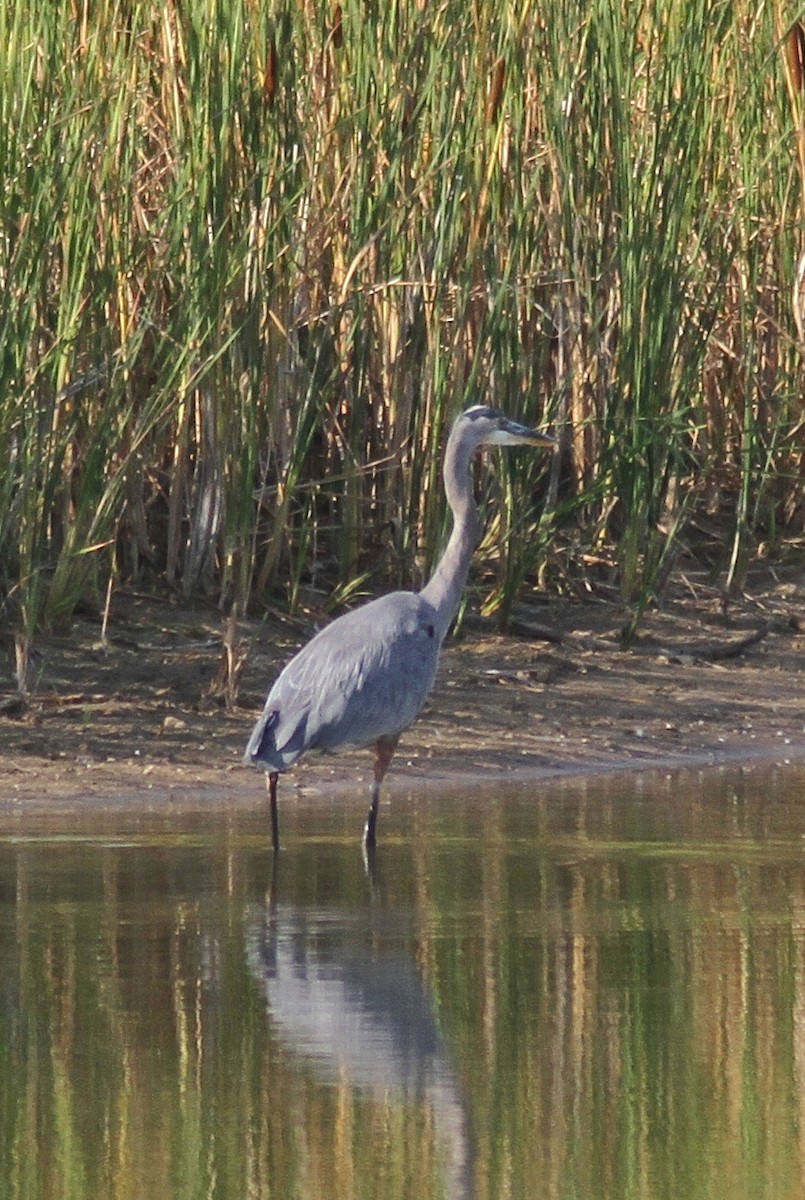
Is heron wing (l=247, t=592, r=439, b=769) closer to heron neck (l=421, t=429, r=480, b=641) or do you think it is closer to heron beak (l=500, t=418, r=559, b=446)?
heron neck (l=421, t=429, r=480, b=641)

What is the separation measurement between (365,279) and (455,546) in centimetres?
166

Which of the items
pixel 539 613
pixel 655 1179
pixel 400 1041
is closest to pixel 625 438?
pixel 539 613

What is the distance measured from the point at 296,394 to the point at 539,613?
142 centimetres

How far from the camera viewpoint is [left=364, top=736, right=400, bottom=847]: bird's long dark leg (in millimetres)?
Answer: 6570

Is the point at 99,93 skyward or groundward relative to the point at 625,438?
skyward

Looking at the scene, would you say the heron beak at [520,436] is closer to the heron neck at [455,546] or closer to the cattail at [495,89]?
the heron neck at [455,546]

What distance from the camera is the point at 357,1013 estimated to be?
483 cm

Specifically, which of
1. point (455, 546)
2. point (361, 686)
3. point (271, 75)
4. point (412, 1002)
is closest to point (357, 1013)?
point (412, 1002)

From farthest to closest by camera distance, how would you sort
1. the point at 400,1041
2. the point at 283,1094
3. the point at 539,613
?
the point at 539,613 < the point at 400,1041 < the point at 283,1094

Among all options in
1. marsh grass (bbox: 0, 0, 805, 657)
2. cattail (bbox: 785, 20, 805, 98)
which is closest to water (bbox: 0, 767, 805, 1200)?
marsh grass (bbox: 0, 0, 805, 657)

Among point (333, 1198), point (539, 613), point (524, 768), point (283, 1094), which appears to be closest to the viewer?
point (333, 1198)

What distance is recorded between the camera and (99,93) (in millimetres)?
7875

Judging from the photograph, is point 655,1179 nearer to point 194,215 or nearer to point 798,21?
point 194,215

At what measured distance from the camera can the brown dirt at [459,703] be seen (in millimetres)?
7535
